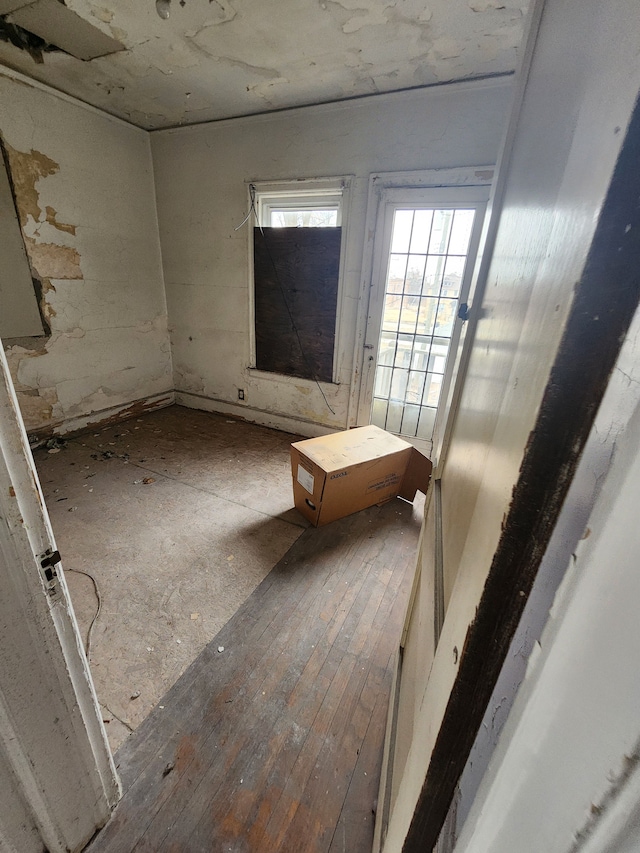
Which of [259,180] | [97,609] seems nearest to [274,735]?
[97,609]

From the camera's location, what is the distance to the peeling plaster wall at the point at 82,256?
2662mm

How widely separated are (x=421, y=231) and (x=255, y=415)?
7.65 feet

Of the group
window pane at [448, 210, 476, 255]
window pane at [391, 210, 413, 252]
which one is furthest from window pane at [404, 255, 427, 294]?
window pane at [448, 210, 476, 255]

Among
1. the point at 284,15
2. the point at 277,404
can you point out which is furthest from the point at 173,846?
the point at 284,15

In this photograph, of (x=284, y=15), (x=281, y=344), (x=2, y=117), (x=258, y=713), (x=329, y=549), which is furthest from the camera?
(x=281, y=344)

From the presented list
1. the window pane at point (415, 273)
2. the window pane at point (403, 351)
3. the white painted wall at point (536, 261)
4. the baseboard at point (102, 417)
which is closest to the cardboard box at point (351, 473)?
the window pane at point (403, 351)

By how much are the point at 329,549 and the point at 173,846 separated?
4.20 ft

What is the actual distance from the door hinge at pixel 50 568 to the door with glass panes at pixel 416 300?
2.18 m

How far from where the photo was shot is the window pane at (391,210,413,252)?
2623 mm

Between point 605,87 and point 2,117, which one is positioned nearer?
point 605,87

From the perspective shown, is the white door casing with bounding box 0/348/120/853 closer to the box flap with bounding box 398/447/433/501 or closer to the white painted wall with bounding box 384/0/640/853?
the white painted wall with bounding box 384/0/640/853

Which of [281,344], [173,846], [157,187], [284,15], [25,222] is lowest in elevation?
[173,846]

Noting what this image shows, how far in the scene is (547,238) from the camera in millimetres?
302

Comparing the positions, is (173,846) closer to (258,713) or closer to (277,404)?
(258,713)
